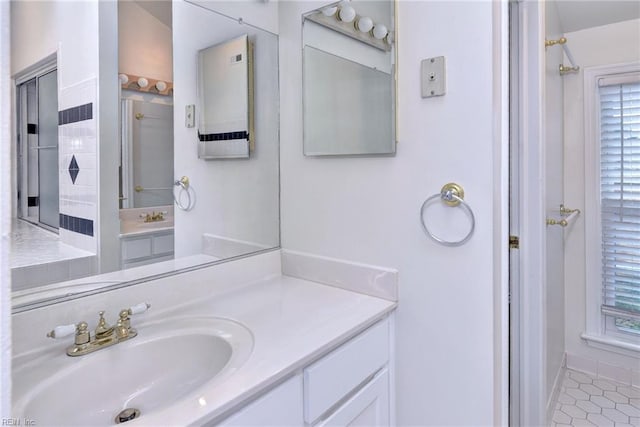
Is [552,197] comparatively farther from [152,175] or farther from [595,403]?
[152,175]

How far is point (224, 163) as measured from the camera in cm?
146

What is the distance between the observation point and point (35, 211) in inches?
38.4

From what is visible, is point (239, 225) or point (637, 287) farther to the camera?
point (637, 287)

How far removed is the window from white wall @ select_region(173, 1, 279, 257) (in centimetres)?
188

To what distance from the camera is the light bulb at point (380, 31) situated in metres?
1.29

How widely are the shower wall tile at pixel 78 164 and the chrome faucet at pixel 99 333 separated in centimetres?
22

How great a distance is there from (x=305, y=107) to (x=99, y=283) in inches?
36.6

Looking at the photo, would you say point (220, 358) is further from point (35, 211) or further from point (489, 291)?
point (489, 291)

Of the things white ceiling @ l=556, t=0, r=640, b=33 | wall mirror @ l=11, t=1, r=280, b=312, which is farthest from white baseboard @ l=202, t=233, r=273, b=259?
white ceiling @ l=556, t=0, r=640, b=33

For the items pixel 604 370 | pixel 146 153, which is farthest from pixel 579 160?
pixel 146 153

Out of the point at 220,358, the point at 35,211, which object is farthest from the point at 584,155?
the point at 35,211

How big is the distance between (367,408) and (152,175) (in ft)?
3.23

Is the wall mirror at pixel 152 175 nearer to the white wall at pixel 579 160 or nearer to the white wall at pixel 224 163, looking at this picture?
the white wall at pixel 224 163

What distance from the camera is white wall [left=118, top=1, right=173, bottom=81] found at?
114 centimetres
